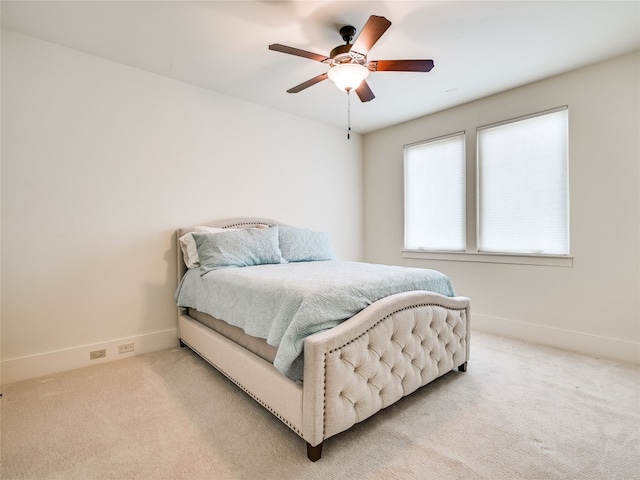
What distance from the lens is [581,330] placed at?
2879mm

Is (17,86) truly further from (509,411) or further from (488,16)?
(509,411)

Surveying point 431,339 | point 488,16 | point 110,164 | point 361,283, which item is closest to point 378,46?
point 488,16

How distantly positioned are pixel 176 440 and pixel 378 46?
9.63 feet

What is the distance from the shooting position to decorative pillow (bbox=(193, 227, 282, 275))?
2.64 meters

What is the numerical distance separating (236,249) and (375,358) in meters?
1.56

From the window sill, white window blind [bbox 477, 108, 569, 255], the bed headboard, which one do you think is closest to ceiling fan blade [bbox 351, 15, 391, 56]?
the bed headboard

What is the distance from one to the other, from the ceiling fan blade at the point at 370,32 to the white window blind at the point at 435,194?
2171 mm

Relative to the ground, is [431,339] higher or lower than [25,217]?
lower

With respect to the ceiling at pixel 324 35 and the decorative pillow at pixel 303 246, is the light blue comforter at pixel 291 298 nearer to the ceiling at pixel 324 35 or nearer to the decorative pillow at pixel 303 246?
the decorative pillow at pixel 303 246

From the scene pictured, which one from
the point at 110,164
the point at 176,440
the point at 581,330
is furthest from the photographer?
the point at 581,330

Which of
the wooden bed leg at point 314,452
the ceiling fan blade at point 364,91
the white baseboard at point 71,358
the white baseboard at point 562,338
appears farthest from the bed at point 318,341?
the ceiling fan blade at point 364,91

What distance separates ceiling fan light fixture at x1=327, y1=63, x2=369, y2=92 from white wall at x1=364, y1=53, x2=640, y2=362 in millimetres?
2001

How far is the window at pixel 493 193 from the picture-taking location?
3029mm

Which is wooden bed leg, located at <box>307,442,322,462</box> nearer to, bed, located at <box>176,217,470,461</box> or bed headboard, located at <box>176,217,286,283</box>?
bed, located at <box>176,217,470,461</box>
